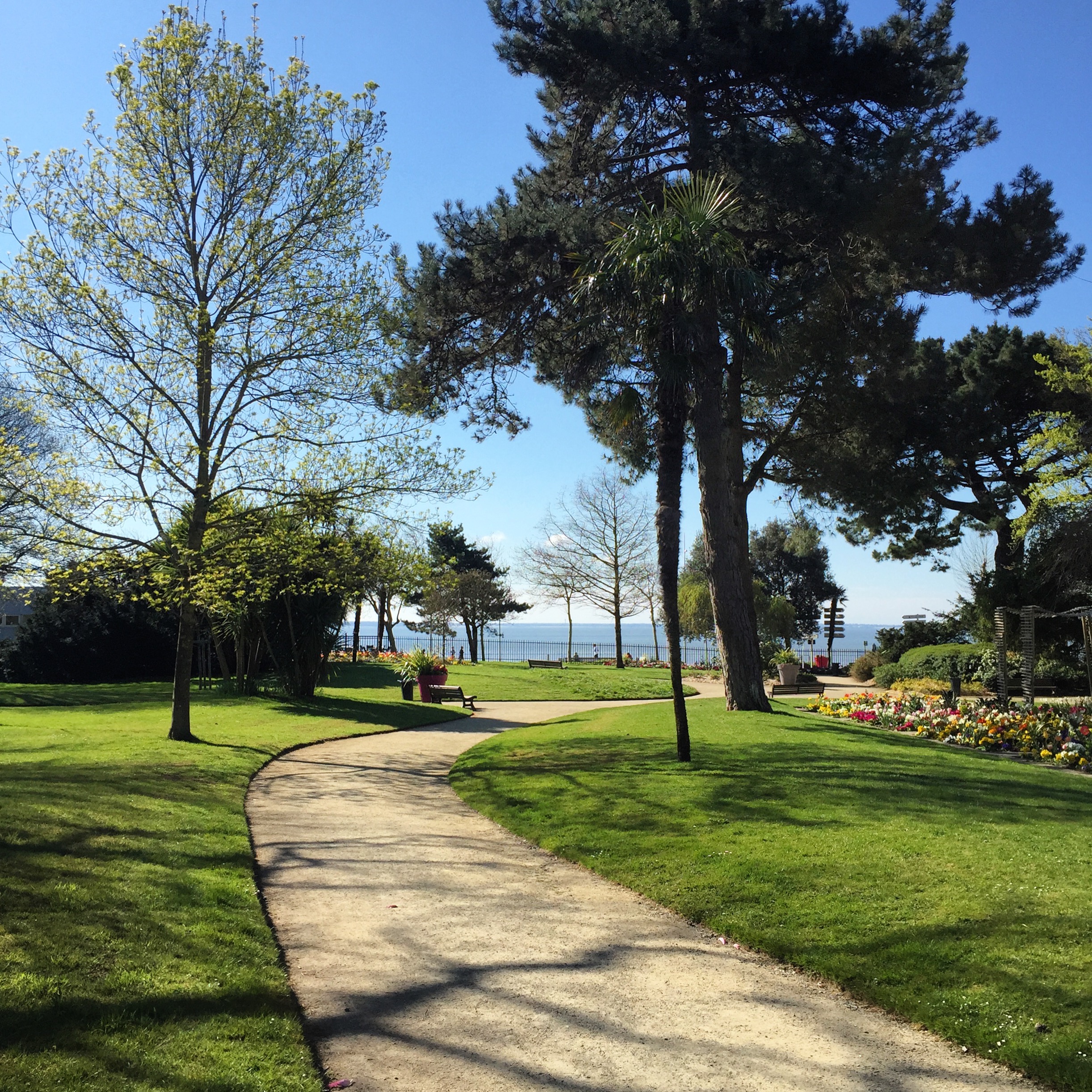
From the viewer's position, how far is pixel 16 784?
9.52 metres

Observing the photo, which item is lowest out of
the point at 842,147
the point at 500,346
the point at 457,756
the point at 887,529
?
the point at 457,756

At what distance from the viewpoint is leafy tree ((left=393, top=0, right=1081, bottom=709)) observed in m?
15.5

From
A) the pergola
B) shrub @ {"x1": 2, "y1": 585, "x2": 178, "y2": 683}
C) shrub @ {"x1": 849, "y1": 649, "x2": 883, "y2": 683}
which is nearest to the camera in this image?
the pergola

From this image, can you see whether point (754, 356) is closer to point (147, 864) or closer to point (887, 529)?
point (147, 864)

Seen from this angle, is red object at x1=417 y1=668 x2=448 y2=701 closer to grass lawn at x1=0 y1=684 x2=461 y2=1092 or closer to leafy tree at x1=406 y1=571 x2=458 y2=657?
grass lawn at x1=0 y1=684 x2=461 y2=1092

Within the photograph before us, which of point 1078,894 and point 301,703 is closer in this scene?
point 1078,894

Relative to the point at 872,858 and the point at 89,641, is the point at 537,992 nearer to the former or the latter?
the point at 872,858

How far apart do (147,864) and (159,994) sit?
2.62m

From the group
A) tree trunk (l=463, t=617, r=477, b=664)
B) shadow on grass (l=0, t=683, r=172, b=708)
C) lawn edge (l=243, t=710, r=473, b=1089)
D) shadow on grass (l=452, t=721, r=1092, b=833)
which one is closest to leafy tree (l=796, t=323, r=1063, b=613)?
shadow on grass (l=452, t=721, r=1092, b=833)

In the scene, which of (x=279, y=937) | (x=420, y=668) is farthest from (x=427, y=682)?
(x=279, y=937)

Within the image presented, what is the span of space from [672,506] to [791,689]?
20287 mm

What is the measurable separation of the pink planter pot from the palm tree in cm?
1396

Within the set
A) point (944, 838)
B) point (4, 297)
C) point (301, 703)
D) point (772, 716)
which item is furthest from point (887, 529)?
point (4, 297)

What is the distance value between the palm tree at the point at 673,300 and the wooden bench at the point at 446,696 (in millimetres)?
12689
